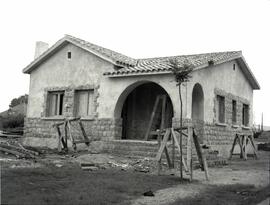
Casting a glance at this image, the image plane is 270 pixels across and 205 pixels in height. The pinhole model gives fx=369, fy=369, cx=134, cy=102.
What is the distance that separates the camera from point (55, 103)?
1822 cm

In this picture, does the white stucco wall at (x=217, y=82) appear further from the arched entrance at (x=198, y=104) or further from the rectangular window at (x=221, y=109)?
the rectangular window at (x=221, y=109)

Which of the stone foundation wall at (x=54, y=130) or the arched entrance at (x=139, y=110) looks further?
the arched entrance at (x=139, y=110)

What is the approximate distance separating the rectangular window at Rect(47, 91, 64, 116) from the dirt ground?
6430 mm

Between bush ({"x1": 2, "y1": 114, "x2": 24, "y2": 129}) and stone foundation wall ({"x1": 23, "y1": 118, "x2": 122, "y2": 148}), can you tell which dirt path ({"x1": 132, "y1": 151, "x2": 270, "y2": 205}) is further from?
bush ({"x1": 2, "y1": 114, "x2": 24, "y2": 129})

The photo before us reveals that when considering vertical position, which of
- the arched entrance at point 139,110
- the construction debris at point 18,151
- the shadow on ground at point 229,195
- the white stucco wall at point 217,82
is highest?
the white stucco wall at point 217,82

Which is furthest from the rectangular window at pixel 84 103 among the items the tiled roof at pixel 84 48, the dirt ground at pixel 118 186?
the dirt ground at pixel 118 186

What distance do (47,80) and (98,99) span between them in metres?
3.47

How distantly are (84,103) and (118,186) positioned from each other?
9.65m

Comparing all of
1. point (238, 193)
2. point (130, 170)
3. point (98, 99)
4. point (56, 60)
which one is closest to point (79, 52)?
point (56, 60)

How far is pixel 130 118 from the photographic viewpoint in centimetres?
1783

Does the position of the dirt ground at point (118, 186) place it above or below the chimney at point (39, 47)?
below

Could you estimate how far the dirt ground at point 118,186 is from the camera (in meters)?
6.56

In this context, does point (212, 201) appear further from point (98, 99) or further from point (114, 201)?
point (98, 99)

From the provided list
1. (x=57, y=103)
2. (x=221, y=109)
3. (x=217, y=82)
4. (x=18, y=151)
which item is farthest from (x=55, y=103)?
(x=221, y=109)
